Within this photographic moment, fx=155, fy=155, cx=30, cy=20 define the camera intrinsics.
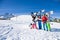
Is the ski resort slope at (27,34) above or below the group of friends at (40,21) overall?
below

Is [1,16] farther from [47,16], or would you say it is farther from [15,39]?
[15,39]

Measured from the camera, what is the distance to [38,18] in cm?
1108

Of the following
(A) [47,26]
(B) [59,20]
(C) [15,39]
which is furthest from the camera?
(B) [59,20]

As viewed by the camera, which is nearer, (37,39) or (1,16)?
(37,39)

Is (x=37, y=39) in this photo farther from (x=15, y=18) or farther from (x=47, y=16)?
(x=15, y=18)

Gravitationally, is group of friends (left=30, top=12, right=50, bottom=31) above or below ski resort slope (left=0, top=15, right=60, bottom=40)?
above

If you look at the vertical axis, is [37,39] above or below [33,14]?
below

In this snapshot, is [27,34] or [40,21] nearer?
[27,34]

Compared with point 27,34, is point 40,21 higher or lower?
higher

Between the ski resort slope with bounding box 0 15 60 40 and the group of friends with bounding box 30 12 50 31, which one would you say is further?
the group of friends with bounding box 30 12 50 31

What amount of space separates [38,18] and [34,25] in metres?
0.66

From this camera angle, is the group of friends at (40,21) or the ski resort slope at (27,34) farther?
the group of friends at (40,21)

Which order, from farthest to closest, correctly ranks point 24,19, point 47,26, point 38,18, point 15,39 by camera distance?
point 24,19
point 38,18
point 47,26
point 15,39

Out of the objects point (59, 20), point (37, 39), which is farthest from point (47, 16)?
point (59, 20)
